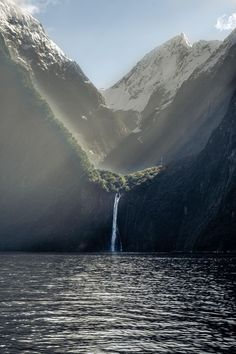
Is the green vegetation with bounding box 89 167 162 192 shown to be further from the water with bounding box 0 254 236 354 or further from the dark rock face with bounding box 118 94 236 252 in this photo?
the water with bounding box 0 254 236 354

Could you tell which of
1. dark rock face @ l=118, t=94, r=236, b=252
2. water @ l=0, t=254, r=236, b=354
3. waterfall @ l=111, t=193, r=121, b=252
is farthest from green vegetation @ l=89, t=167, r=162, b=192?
water @ l=0, t=254, r=236, b=354

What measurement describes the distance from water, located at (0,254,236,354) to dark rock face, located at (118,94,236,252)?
80.8m

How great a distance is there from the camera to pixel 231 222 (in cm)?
14400

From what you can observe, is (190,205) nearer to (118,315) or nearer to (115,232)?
(115,232)

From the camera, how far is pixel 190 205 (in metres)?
170

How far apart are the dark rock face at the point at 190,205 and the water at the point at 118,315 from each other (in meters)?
80.8

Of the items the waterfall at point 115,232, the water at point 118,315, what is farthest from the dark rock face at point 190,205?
the water at point 118,315

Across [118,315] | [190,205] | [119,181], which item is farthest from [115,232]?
[118,315]

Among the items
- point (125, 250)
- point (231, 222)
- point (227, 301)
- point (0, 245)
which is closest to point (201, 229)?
point (231, 222)

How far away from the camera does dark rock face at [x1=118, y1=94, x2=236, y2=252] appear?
147375 mm

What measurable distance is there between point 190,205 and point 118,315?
131 m

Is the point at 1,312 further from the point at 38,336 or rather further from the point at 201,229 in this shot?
the point at 201,229

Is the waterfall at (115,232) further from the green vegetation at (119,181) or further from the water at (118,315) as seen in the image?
the water at (118,315)

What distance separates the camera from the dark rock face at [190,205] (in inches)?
5802
